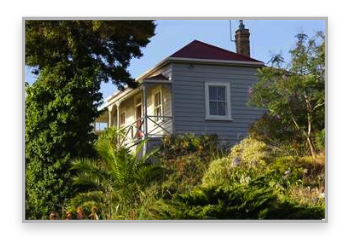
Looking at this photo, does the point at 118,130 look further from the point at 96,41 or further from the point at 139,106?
the point at 139,106

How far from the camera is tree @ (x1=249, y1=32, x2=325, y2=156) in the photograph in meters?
9.03

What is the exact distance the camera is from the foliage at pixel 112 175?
9992 millimetres

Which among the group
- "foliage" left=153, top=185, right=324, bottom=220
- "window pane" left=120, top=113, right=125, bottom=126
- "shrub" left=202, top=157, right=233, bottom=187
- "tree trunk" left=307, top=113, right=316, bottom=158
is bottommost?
"foliage" left=153, top=185, right=324, bottom=220

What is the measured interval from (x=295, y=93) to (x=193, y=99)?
190 centimetres

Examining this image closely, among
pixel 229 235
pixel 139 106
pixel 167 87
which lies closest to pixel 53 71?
pixel 139 106

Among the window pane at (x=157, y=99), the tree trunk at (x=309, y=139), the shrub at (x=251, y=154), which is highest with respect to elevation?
the window pane at (x=157, y=99)

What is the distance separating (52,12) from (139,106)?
5778mm

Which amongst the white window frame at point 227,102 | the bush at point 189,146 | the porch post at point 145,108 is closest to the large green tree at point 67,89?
the porch post at point 145,108

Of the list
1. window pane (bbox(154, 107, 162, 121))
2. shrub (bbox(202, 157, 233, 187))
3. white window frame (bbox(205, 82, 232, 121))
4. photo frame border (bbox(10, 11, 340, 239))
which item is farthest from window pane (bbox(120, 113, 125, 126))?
photo frame border (bbox(10, 11, 340, 239))

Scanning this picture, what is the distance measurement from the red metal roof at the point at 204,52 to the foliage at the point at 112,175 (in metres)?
1.49

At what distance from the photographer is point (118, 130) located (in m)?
10.1

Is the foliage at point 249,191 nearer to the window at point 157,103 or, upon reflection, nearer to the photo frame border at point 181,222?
the photo frame border at point 181,222

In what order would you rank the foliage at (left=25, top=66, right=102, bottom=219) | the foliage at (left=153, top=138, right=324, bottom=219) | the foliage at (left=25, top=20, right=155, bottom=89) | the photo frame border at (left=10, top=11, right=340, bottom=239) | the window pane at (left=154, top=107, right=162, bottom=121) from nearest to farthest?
the photo frame border at (left=10, top=11, right=340, bottom=239) → the foliage at (left=153, top=138, right=324, bottom=219) → the foliage at (left=25, top=20, right=155, bottom=89) → the foliage at (left=25, top=66, right=102, bottom=219) → the window pane at (left=154, top=107, right=162, bottom=121)

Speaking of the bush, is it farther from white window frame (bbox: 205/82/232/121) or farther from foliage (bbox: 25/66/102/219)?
foliage (bbox: 25/66/102/219)
